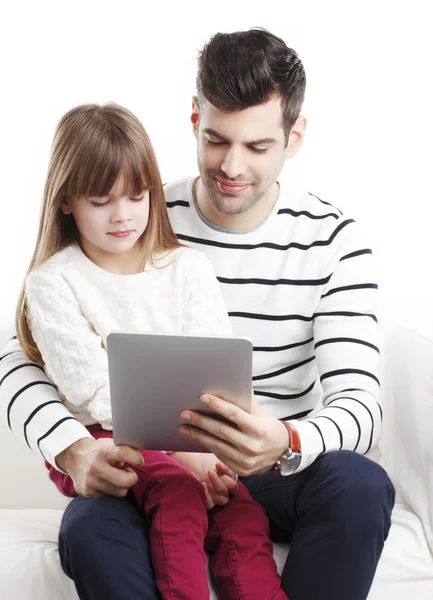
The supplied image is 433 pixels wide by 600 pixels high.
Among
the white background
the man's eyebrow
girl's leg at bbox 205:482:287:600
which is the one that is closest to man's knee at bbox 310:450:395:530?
girl's leg at bbox 205:482:287:600

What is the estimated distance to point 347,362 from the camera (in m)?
1.75

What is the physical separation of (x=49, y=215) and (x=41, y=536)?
0.70 meters

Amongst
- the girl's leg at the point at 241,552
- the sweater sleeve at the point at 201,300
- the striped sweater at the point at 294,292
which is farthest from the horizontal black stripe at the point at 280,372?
the girl's leg at the point at 241,552

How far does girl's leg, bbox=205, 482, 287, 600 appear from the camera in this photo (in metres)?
1.45

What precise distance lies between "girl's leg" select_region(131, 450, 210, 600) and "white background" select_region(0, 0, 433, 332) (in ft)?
3.47

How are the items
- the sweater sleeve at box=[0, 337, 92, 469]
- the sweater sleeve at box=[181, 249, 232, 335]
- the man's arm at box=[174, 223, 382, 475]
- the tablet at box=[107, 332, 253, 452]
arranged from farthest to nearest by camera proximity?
the sweater sleeve at box=[181, 249, 232, 335] → the sweater sleeve at box=[0, 337, 92, 469] → the man's arm at box=[174, 223, 382, 475] → the tablet at box=[107, 332, 253, 452]

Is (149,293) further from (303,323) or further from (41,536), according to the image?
(41,536)

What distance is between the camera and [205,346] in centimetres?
131

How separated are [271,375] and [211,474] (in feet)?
1.23

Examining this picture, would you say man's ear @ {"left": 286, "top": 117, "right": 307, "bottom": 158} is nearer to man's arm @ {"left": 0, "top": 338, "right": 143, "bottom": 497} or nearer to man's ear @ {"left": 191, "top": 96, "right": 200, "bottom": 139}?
man's ear @ {"left": 191, "top": 96, "right": 200, "bottom": 139}

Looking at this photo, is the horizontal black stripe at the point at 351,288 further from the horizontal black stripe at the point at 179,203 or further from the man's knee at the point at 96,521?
the man's knee at the point at 96,521

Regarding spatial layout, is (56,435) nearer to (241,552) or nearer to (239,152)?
(241,552)

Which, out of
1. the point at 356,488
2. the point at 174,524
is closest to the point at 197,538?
the point at 174,524

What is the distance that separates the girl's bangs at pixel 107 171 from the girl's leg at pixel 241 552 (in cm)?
66
